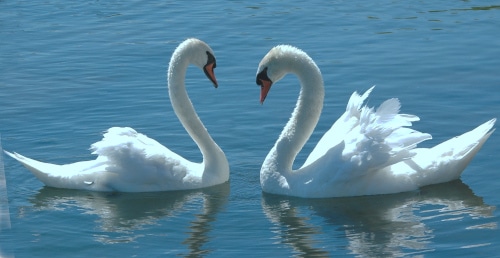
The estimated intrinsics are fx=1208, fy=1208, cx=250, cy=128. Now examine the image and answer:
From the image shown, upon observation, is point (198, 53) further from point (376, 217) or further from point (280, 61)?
point (376, 217)

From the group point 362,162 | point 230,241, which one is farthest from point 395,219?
point 230,241

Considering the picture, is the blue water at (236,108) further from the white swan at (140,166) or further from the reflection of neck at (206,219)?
the white swan at (140,166)

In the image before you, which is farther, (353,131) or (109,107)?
(109,107)

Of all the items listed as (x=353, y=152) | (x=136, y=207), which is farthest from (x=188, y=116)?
(x=353, y=152)

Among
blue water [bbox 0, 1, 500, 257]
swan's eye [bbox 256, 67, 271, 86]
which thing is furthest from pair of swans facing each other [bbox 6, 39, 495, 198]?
blue water [bbox 0, 1, 500, 257]

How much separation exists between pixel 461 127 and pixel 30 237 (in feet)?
16.0

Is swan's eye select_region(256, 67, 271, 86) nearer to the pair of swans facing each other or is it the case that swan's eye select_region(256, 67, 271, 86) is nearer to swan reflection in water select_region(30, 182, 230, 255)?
the pair of swans facing each other

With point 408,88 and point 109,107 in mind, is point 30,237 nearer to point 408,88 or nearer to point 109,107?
point 109,107

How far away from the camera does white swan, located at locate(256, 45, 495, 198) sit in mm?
10633

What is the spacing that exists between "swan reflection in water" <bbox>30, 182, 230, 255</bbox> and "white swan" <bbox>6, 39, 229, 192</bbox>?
86 mm

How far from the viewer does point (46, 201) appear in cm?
1102

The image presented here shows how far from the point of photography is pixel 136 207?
429 inches

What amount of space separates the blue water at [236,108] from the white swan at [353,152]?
0.14 metres

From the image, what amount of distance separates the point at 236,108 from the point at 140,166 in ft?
9.05
